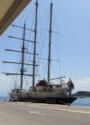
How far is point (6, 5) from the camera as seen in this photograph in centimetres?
581

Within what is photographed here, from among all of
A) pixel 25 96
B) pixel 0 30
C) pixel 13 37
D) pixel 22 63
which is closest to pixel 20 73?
pixel 22 63

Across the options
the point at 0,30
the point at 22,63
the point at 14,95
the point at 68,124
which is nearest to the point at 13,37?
the point at 22,63

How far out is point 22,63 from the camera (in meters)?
95.5

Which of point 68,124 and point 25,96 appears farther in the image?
point 25,96

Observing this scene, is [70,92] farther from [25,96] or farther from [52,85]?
[25,96]

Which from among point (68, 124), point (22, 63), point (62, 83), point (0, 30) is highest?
point (22, 63)

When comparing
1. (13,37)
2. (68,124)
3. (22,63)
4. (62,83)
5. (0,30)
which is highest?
(13,37)

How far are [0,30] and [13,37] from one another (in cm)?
9444

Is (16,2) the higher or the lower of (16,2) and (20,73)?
the lower

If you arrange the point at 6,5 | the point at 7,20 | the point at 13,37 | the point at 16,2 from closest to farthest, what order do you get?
1. the point at 16,2
2. the point at 6,5
3. the point at 7,20
4. the point at 13,37

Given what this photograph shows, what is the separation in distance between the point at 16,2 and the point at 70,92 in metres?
59.3

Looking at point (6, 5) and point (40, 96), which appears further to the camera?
point (40, 96)

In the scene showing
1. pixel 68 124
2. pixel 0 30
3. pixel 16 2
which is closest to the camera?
pixel 16 2

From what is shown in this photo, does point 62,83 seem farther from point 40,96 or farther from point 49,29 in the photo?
point 49,29
